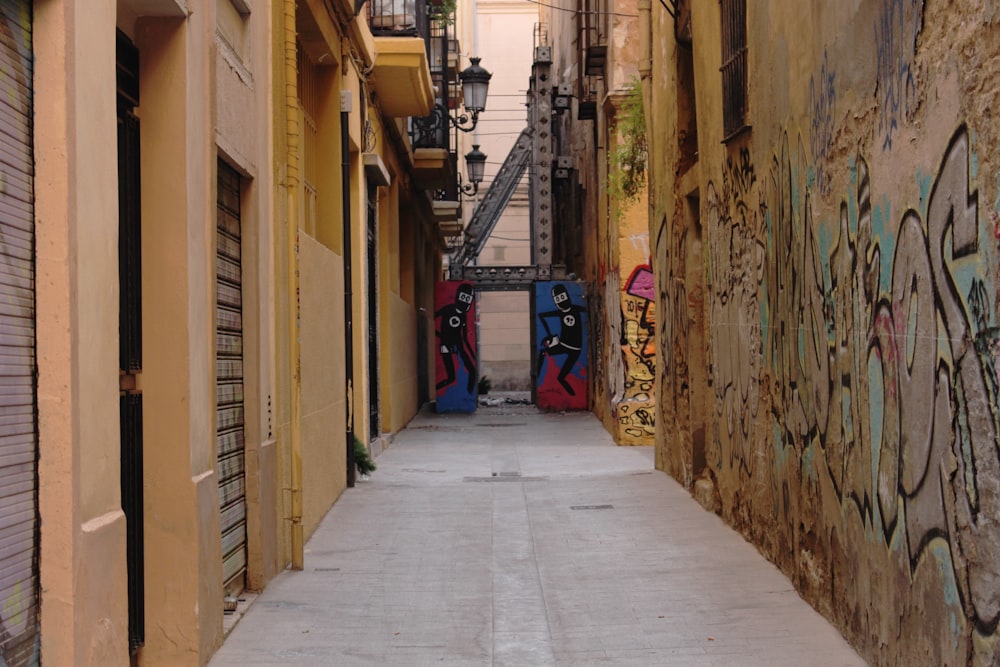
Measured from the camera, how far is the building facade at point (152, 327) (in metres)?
3.97

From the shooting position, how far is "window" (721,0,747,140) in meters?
9.16

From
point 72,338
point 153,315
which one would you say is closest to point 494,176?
point 153,315

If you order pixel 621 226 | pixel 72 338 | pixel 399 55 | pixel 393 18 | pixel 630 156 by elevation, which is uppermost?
pixel 393 18

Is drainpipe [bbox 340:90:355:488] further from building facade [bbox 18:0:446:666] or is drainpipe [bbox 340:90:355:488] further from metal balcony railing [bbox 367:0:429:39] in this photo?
metal balcony railing [bbox 367:0:429:39]

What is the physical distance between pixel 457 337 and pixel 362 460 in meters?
13.4

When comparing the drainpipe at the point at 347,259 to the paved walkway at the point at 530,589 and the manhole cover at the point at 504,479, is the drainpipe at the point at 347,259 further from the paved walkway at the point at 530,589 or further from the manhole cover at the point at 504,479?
the manhole cover at the point at 504,479

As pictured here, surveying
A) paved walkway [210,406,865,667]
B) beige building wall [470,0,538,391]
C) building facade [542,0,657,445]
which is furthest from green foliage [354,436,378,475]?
beige building wall [470,0,538,391]

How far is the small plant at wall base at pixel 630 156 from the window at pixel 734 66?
573cm

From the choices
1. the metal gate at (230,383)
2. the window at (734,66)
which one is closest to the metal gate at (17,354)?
the metal gate at (230,383)

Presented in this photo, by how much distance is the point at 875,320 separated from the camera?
18.4 ft

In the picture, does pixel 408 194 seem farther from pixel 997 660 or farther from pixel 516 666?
pixel 997 660

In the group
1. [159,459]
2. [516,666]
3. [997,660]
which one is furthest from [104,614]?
[997,660]

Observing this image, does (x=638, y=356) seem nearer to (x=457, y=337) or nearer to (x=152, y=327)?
(x=457, y=337)

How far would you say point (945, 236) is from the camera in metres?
4.59
